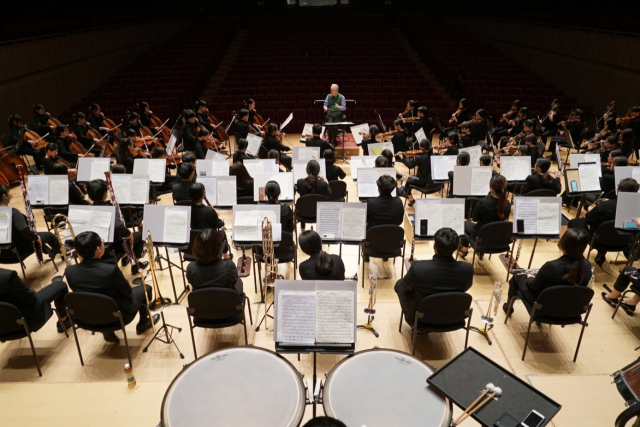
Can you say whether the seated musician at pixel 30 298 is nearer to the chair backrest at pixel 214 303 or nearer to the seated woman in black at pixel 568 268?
the chair backrest at pixel 214 303

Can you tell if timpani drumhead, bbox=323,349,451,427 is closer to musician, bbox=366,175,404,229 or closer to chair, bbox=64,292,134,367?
chair, bbox=64,292,134,367

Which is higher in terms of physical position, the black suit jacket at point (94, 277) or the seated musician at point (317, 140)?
the seated musician at point (317, 140)

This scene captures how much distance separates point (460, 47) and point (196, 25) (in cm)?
1129

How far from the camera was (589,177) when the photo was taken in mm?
5801

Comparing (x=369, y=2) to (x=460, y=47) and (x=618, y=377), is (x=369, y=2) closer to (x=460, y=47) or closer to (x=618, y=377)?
(x=460, y=47)

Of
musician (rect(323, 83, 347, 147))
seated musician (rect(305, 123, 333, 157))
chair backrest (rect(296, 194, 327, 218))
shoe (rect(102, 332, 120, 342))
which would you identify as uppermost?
musician (rect(323, 83, 347, 147))

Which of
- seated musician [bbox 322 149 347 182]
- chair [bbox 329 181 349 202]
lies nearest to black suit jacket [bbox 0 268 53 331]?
chair [bbox 329 181 349 202]

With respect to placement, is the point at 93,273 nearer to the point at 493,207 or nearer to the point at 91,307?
the point at 91,307

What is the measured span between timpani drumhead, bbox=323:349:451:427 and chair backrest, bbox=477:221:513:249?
8.09ft

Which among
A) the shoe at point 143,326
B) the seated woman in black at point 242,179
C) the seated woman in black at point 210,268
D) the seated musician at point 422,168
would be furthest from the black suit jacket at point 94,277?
the seated musician at point 422,168

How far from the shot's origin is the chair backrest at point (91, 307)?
131 inches

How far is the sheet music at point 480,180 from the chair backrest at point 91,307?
4657 millimetres

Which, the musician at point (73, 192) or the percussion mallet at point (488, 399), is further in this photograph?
the musician at point (73, 192)

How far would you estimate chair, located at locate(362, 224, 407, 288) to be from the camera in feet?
15.0
